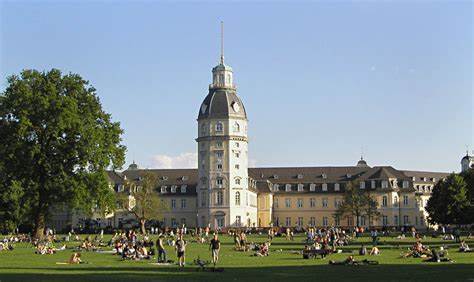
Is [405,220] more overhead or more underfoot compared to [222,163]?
more underfoot

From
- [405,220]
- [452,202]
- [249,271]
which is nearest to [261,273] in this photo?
[249,271]

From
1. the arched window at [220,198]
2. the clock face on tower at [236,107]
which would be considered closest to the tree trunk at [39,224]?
the arched window at [220,198]

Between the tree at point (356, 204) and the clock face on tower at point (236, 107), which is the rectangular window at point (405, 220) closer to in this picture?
the tree at point (356, 204)

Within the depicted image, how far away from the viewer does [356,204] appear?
128 metres

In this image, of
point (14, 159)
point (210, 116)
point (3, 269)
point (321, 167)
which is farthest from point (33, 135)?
point (321, 167)

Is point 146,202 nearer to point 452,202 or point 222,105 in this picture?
point 222,105

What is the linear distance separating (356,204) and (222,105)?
84.9 feet

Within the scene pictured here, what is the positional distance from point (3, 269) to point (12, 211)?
28.8 meters

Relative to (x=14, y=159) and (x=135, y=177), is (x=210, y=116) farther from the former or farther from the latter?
(x=14, y=159)

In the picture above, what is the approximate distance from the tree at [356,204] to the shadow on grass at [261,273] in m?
91.7

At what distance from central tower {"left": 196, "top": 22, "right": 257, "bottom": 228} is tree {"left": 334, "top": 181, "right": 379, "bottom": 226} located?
51.0 ft

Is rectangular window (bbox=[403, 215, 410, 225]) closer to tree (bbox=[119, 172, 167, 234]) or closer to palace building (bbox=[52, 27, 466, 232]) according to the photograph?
palace building (bbox=[52, 27, 466, 232])

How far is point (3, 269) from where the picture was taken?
34.7 metres

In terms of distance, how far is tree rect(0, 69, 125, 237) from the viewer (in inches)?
2457
